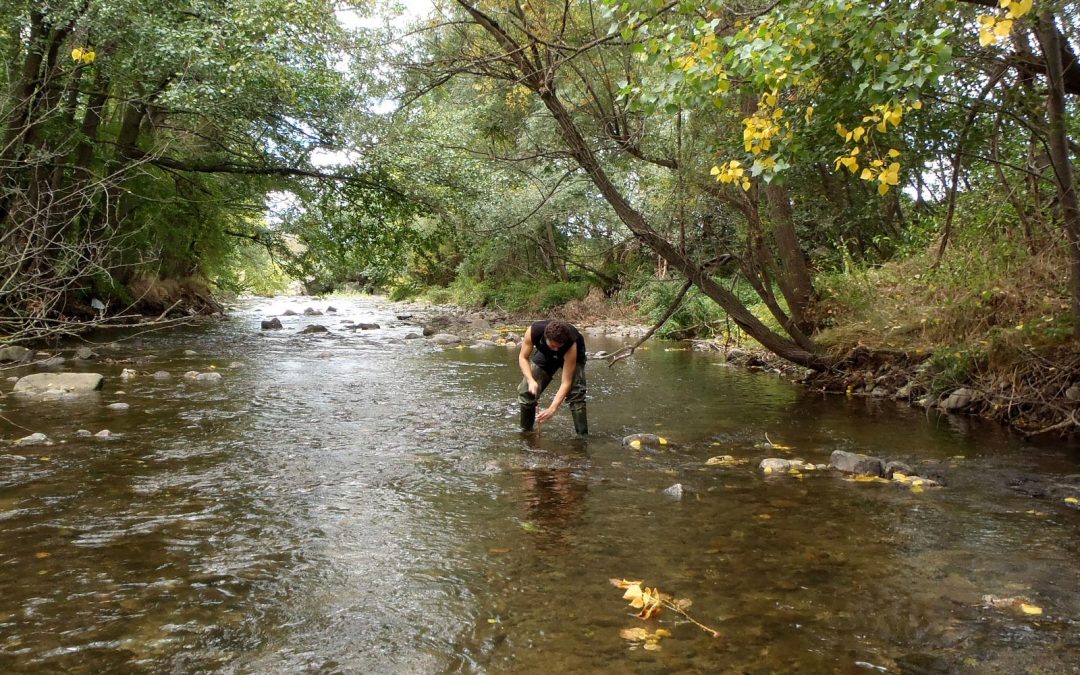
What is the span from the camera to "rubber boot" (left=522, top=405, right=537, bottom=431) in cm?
839

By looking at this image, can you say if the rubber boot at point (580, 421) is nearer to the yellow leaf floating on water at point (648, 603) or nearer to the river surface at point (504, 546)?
the river surface at point (504, 546)

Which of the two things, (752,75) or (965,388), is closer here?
(752,75)

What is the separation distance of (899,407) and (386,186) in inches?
447

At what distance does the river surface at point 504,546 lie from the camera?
3.46 m

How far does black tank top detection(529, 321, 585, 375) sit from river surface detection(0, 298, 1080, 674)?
31.4 inches

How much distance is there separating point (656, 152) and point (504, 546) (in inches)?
341

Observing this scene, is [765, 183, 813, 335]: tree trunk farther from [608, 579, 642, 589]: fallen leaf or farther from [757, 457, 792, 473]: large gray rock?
[608, 579, 642, 589]: fallen leaf

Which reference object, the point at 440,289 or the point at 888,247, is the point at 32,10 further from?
the point at 440,289

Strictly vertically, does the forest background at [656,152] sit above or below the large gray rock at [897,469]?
above

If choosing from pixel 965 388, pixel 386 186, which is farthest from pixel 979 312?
pixel 386 186

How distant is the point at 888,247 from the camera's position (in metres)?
14.1

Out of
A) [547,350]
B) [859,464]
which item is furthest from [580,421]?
[859,464]

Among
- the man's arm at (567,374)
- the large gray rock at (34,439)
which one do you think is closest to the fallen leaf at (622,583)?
the man's arm at (567,374)

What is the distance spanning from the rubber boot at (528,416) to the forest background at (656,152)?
8.26 feet
